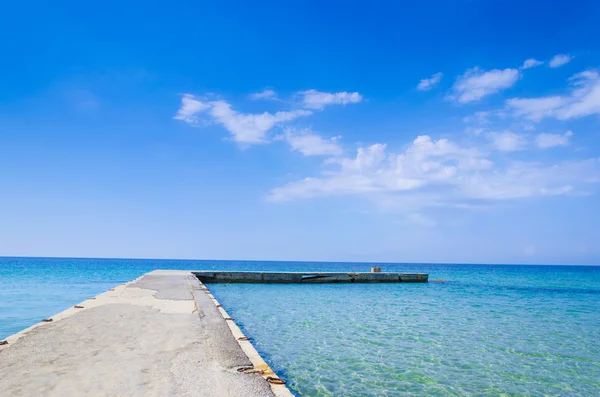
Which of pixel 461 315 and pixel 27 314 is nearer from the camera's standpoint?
pixel 27 314

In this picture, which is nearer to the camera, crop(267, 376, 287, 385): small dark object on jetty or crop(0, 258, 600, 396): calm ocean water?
crop(267, 376, 287, 385): small dark object on jetty

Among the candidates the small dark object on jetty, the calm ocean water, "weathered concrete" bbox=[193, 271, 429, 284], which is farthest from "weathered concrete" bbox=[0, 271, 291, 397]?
"weathered concrete" bbox=[193, 271, 429, 284]

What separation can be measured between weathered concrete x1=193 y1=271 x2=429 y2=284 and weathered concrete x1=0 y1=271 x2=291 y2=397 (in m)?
23.3

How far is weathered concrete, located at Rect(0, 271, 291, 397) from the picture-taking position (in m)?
4.71

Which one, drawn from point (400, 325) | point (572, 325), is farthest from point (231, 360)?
point (572, 325)

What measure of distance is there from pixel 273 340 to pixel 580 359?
7.62 m

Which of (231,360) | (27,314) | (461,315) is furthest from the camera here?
(461,315)

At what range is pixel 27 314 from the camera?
1463cm

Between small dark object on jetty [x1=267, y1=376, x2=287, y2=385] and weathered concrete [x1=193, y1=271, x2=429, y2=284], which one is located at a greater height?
small dark object on jetty [x1=267, y1=376, x2=287, y2=385]

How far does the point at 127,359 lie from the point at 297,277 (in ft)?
96.5

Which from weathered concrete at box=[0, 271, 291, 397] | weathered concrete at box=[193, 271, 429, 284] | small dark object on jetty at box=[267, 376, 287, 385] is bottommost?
weathered concrete at box=[193, 271, 429, 284]

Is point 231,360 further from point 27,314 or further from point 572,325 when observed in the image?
point 572,325

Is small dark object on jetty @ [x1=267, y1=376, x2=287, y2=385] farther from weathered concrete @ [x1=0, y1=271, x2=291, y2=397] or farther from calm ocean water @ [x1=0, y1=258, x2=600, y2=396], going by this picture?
calm ocean water @ [x1=0, y1=258, x2=600, y2=396]

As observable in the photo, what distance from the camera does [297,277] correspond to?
114 ft
